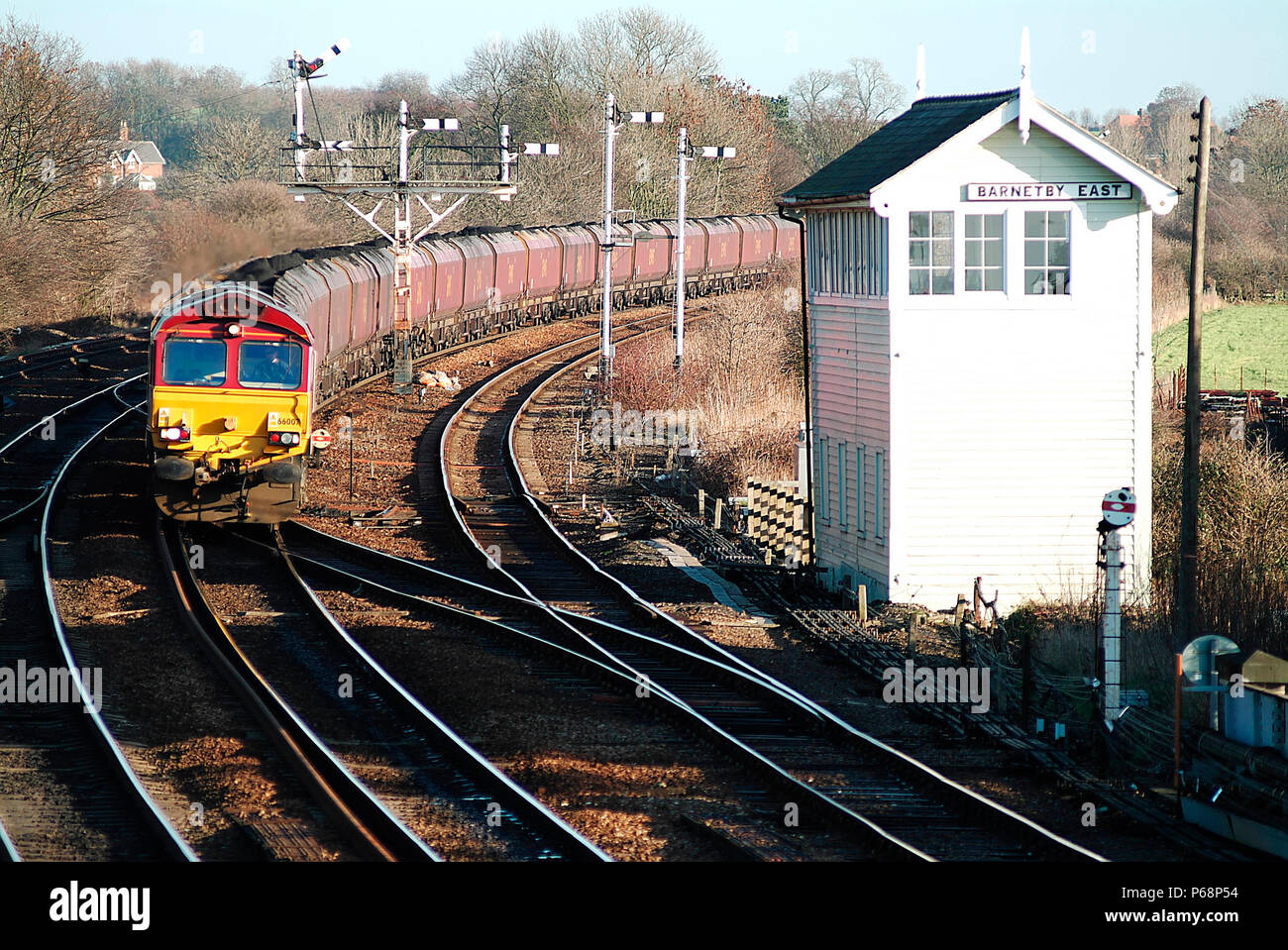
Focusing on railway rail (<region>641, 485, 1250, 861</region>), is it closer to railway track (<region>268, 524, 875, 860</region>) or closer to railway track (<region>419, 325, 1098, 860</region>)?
railway track (<region>419, 325, 1098, 860</region>)

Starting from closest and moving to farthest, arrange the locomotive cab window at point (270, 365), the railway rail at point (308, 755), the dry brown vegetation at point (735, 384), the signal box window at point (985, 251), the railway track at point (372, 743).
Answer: the railway rail at point (308, 755) → the railway track at point (372, 743) → the signal box window at point (985, 251) → the locomotive cab window at point (270, 365) → the dry brown vegetation at point (735, 384)

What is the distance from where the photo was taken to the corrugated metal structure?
14.6 metres

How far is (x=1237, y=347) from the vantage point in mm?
37969

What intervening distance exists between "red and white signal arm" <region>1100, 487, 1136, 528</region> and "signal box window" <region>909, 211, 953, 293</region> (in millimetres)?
4452

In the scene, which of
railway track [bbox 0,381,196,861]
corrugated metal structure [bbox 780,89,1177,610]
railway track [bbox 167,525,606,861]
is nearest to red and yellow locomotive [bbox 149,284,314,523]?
railway track [bbox 167,525,606,861]

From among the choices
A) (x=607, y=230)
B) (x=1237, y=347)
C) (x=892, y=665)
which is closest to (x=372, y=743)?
(x=892, y=665)

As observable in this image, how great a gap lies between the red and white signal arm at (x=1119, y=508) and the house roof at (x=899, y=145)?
16.4ft

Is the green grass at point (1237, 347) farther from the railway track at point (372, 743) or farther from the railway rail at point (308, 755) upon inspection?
the railway rail at point (308, 755)

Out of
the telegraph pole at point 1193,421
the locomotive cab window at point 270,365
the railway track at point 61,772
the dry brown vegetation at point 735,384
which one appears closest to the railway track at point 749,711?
the locomotive cab window at point 270,365

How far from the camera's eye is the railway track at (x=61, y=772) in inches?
295

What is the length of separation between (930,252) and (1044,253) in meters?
1.24

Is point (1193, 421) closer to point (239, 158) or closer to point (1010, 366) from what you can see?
point (1010, 366)
